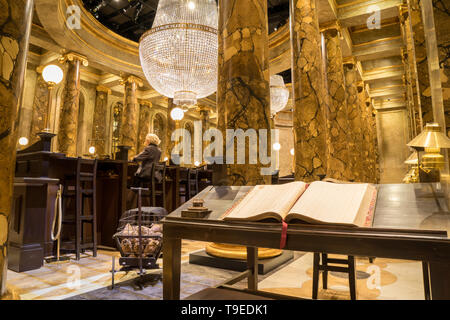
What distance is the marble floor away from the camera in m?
2.75

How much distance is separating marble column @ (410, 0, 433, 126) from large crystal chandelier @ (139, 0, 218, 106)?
3.05 m

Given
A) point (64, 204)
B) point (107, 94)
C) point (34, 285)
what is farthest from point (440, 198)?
point (107, 94)

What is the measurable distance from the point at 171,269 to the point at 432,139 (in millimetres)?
1554

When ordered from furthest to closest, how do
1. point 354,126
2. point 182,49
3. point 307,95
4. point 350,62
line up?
1. point 350,62
2. point 354,126
3. point 182,49
4. point 307,95

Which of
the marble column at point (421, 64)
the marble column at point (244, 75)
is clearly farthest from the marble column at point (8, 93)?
the marble column at point (421, 64)

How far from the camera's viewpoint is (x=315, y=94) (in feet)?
15.5

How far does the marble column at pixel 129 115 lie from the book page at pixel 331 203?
33.5ft

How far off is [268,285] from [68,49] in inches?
402

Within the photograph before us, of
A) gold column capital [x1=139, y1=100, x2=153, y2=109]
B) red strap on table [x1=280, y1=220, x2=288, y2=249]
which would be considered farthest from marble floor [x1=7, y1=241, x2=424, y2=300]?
gold column capital [x1=139, y1=100, x2=153, y2=109]

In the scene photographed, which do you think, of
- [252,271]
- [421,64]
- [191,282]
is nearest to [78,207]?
[191,282]

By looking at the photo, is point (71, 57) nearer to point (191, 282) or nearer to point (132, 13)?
point (132, 13)

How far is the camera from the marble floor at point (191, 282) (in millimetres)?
2752

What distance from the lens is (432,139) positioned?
1.56 metres

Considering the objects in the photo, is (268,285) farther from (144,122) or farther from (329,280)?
(144,122)
